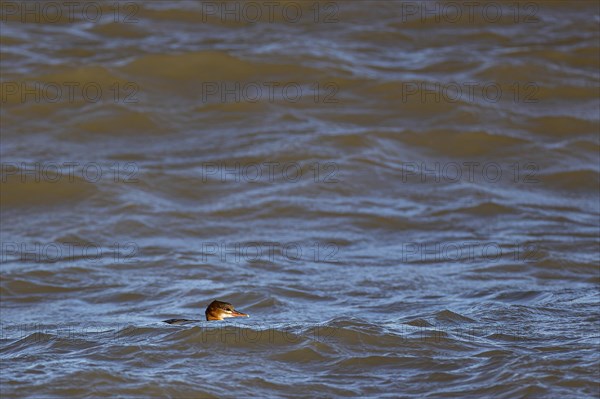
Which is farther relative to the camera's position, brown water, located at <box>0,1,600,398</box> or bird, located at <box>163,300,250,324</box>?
bird, located at <box>163,300,250,324</box>

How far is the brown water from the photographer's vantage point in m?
6.77

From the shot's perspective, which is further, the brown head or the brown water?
the brown head

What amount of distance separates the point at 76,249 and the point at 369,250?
8.44ft

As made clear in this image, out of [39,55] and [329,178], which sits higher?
[39,55]

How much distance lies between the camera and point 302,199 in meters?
10.8

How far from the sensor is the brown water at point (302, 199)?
6766 millimetres

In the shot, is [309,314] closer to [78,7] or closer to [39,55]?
[39,55]

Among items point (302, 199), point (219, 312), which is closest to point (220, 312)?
point (219, 312)

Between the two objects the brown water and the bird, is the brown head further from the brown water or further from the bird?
the brown water

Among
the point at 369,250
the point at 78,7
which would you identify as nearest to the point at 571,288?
the point at 369,250

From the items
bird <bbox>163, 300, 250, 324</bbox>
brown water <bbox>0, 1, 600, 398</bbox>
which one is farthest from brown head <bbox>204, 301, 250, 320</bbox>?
brown water <bbox>0, 1, 600, 398</bbox>

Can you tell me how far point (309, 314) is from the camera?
797 centimetres

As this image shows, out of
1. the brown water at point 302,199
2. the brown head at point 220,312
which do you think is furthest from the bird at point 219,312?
the brown water at point 302,199

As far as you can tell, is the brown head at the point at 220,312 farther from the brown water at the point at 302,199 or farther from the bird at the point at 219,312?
the brown water at the point at 302,199
